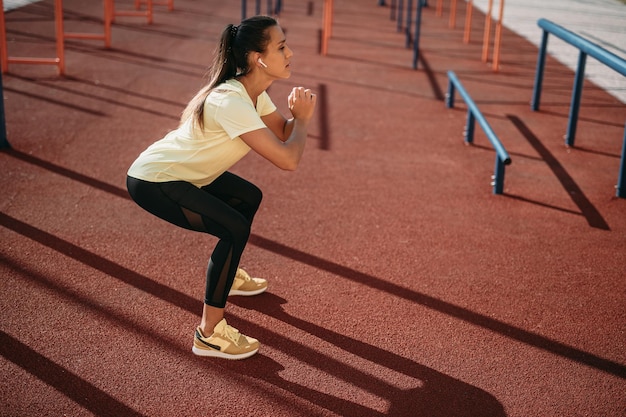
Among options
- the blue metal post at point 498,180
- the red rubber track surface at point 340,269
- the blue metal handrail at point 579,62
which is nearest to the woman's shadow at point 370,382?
the red rubber track surface at point 340,269

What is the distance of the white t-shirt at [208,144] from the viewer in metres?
3.77

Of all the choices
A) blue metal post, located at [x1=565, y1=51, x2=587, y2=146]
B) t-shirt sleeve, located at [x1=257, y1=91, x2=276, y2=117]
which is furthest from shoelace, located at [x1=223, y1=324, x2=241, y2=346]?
blue metal post, located at [x1=565, y1=51, x2=587, y2=146]

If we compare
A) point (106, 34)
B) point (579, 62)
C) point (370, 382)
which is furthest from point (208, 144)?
point (106, 34)

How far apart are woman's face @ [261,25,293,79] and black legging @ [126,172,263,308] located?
0.67 meters

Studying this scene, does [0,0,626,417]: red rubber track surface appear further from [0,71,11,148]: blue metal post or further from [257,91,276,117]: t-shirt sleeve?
[257,91,276,117]: t-shirt sleeve

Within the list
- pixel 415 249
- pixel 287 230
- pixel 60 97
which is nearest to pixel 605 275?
pixel 415 249

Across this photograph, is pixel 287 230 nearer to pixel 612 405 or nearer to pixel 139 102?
pixel 612 405

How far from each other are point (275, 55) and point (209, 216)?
0.82 metres

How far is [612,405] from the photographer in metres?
3.72

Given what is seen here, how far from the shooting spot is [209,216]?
3869 millimetres

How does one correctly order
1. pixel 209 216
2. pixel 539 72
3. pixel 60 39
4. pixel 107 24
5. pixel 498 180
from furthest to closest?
1. pixel 107 24
2. pixel 60 39
3. pixel 539 72
4. pixel 498 180
5. pixel 209 216

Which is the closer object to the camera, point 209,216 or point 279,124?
point 209,216

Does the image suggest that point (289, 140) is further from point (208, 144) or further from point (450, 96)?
point (450, 96)

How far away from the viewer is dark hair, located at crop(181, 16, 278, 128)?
3.90m
